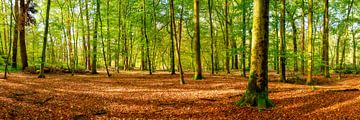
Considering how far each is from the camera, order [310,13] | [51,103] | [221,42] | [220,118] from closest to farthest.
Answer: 1. [220,118]
2. [51,103]
3. [310,13]
4. [221,42]

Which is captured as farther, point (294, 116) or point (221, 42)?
point (221, 42)

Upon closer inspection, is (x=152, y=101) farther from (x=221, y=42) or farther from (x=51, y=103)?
(x=221, y=42)

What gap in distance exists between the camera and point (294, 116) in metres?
7.35

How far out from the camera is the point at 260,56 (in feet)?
26.7

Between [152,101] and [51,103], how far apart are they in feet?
12.3

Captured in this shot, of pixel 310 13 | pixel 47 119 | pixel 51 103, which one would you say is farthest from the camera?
pixel 310 13

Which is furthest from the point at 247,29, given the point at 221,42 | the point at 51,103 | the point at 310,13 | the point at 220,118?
the point at 221,42

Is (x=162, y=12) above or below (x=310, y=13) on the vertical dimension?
above

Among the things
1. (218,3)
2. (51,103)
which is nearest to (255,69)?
(51,103)

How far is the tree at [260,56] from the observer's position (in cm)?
812

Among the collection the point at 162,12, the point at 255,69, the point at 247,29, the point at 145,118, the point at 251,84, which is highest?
the point at 162,12

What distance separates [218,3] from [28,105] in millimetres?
27900

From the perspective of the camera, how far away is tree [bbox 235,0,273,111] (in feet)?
26.6

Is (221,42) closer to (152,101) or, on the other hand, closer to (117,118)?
(152,101)
